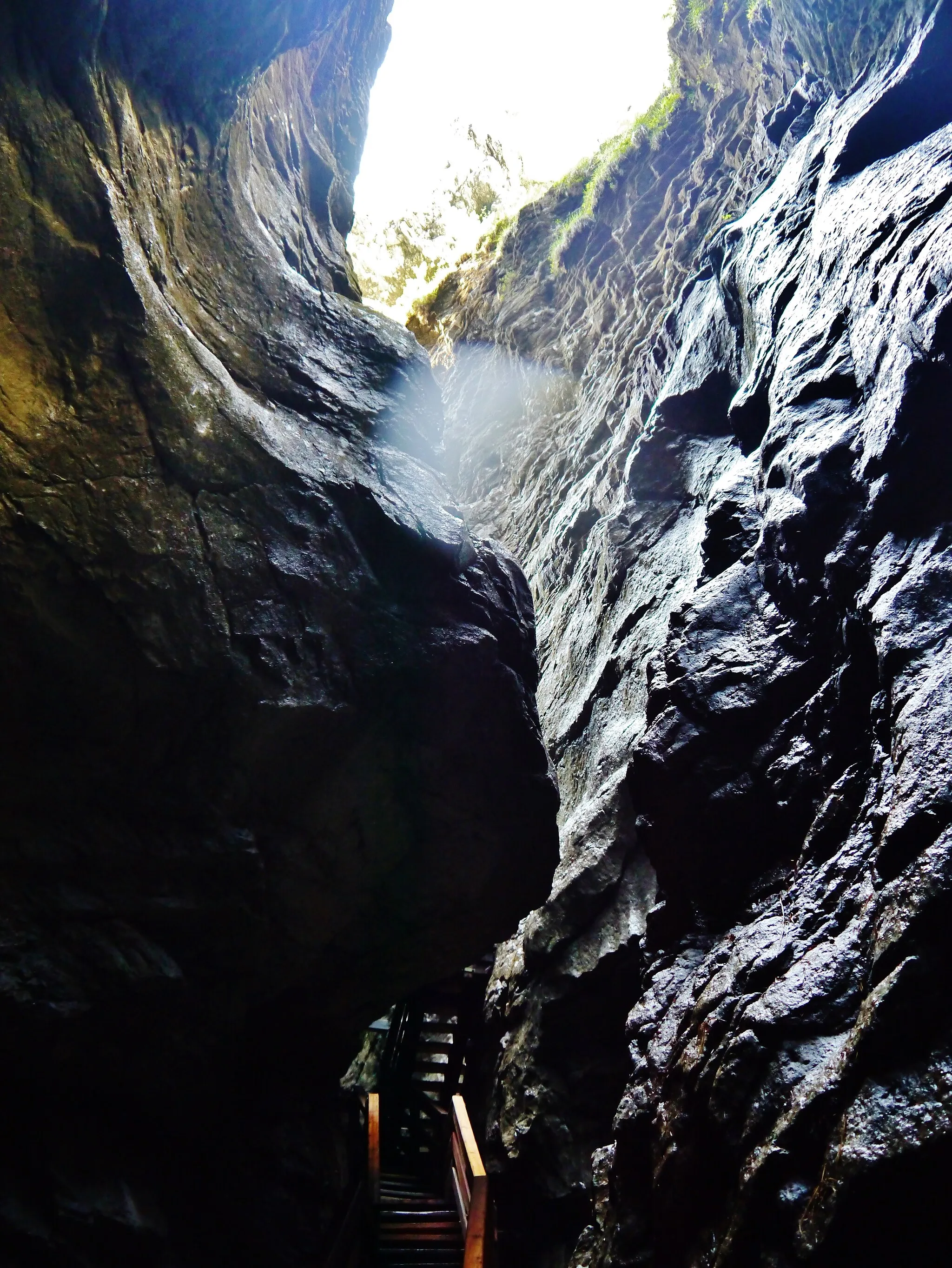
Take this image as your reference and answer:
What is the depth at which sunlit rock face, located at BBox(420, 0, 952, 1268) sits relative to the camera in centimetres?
337

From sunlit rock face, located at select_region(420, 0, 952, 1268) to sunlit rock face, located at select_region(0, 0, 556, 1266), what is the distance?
1.36 meters

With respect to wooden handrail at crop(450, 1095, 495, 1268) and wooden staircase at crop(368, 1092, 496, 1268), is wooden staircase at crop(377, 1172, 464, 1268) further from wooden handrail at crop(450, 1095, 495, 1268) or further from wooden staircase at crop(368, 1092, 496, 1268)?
wooden handrail at crop(450, 1095, 495, 1268)

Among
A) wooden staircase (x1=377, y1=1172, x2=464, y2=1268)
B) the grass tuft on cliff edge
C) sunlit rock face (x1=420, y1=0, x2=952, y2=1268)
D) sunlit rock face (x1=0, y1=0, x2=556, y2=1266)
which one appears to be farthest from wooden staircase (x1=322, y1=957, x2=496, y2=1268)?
the grass tuft on cliff edge

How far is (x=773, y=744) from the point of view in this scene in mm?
5387

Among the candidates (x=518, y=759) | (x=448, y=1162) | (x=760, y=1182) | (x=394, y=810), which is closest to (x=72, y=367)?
(x=394, y=810)

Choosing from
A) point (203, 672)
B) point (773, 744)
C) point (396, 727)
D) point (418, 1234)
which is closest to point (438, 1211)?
point (418, 1234)

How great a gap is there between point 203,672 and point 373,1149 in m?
7.14

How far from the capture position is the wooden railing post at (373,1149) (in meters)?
8.53

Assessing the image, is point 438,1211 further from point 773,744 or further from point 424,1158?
point 773,744

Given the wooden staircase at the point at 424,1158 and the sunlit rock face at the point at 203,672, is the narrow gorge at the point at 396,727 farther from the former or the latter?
the wooden staircase at the point at 424,1158

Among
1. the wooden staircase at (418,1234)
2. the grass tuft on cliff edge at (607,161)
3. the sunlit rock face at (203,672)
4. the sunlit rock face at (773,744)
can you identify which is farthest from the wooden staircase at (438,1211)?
the grass tuft on cliff edge at (607,161)

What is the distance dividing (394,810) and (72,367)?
373 centimetres

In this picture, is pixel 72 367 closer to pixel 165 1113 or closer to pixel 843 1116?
pixel 843 1116

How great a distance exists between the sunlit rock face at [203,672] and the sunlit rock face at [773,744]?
1.36 metres
